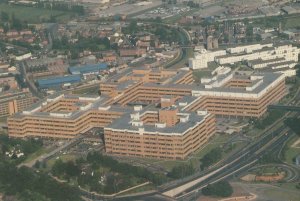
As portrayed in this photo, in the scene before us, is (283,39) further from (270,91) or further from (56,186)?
(56,186)

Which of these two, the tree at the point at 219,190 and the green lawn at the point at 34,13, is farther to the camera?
the green lawn at the point at 34,13

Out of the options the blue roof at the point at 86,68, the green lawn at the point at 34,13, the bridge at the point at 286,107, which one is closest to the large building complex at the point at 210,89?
the bridge at the point at 286,107

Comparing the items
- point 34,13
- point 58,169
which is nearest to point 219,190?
point 58,169

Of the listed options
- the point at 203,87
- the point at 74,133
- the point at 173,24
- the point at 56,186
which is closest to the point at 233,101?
the point at 203,87

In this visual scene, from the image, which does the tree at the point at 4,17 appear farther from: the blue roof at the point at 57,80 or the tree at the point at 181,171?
the tree at the point at 181,171

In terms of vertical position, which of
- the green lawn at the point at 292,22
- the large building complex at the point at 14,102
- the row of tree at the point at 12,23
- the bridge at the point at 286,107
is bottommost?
the bridge at the point at 286,107

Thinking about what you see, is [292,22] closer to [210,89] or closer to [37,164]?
[210,89]

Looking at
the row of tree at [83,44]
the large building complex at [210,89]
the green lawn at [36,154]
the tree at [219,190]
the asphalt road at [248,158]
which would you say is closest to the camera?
the tree at [219,190]

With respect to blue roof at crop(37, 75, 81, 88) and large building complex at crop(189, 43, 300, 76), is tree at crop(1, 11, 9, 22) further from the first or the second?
large building complex at crop(189, 43, 300, 76)

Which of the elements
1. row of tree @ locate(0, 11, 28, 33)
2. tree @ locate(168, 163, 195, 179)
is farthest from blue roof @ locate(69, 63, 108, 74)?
tree @ locate(168, 163, 195, 179)
